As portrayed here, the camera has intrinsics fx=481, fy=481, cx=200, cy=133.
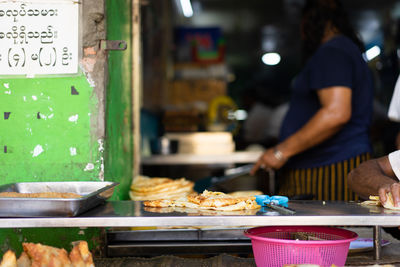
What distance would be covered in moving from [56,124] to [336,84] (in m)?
1.71

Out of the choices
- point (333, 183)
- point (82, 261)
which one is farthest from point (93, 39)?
point (333, 183)

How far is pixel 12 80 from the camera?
216 cm

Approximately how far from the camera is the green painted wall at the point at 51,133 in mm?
2148

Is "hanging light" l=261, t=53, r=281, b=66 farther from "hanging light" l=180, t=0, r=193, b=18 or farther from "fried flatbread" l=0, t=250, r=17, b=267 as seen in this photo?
"fried flatbread" l=0, t=250, r=17, b=267

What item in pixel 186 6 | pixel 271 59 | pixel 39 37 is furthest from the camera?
pixel 271 59

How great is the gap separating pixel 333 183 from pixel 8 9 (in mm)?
2152

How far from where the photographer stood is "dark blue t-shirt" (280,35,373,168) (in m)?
3.00

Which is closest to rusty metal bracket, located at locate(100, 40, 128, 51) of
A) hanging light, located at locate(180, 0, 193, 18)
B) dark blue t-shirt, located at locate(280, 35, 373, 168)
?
dark blue t-shirt, located at locate(280, 35, 373, 168)

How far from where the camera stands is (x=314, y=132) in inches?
121

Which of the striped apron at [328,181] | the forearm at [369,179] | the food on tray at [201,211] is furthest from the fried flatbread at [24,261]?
the striped apron at [328,181]

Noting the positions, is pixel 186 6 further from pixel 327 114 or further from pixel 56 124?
pixel 56 124

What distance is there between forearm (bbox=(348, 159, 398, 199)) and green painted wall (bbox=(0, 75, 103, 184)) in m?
1.17

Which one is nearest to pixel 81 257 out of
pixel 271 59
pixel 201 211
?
pixel 201 211

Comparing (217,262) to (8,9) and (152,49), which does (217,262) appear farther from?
(152,49)
